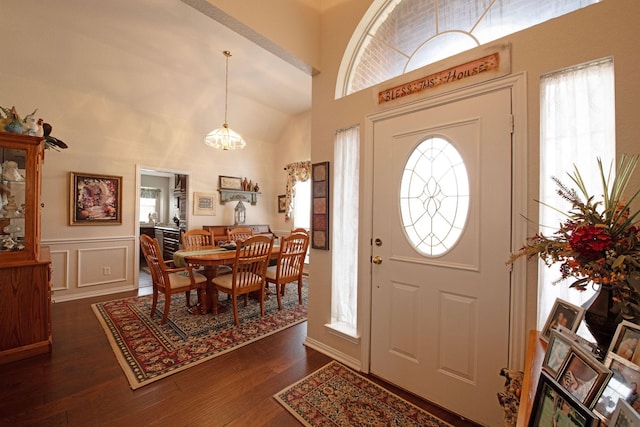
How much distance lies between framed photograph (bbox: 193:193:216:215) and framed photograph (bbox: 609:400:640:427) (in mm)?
5534

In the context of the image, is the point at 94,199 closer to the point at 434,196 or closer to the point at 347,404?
the point at 347,404

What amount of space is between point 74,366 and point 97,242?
8.35ft

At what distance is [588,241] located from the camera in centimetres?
91

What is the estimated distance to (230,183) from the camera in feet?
18.4

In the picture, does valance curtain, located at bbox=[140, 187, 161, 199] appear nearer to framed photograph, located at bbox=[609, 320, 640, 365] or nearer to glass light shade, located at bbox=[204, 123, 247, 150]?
glass light shade, located at bbox=[204, 123, 247, 150]

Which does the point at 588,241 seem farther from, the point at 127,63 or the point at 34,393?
the point at 127,63

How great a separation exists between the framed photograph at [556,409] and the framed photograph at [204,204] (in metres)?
5.40

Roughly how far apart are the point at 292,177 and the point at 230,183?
1.32 metres

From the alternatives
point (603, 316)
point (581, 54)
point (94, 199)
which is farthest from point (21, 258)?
point (581, 54)

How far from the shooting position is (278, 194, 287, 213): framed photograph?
6.08 metres

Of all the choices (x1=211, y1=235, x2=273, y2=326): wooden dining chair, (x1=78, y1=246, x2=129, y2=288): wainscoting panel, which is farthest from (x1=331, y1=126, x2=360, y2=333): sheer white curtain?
(x1=78, y1=246, x2=129, y2=288): wainscoting panel

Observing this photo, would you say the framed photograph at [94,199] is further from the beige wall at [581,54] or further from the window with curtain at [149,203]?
the beige wall at [581,54]

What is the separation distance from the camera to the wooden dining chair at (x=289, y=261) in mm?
3383

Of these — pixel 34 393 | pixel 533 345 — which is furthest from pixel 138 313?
pixel 533 345
